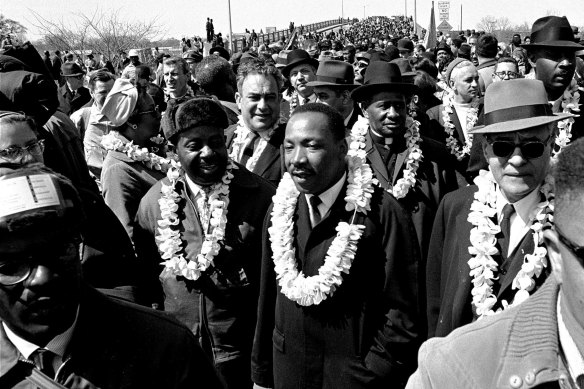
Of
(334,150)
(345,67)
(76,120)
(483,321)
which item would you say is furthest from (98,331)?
(76,120)

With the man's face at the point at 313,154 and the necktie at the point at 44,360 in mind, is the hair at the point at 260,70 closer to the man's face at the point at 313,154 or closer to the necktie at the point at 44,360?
the man's face at the point at 313,154

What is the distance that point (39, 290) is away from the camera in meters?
1.71

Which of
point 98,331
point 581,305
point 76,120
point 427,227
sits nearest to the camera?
point 581,305

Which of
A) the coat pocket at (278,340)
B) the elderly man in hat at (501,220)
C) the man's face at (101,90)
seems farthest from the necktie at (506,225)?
the man's face at (101,90)

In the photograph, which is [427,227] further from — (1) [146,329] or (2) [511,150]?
(1) [146,329]

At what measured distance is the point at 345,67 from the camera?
6539mm

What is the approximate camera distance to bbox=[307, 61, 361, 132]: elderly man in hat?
643cm

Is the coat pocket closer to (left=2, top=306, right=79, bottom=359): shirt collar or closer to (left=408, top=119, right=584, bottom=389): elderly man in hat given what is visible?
(left=408, top=119, right=584, bottom=389): elderly man in hat

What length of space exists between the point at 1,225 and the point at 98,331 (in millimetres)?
402

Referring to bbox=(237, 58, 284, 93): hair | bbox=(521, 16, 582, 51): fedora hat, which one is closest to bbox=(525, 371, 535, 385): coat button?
bbox=(237, 58, 284, 93): hair

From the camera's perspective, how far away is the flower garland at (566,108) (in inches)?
213

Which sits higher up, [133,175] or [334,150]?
[334,150]

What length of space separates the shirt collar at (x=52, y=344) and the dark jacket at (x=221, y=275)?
6.99 ft

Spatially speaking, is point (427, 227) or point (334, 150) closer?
point (334, 150)
